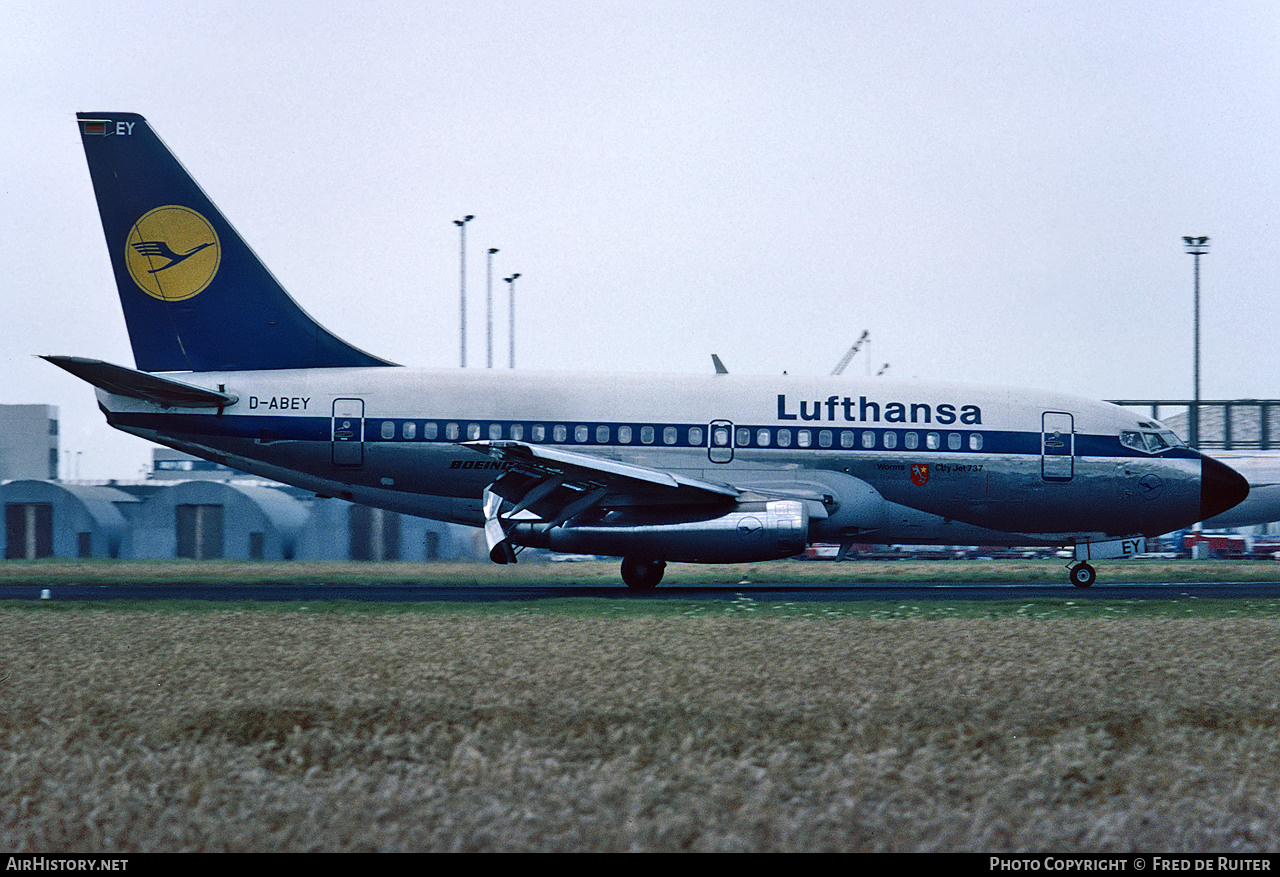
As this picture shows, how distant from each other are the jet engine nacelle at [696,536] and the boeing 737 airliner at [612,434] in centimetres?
5

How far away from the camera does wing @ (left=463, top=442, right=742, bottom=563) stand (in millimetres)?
23016

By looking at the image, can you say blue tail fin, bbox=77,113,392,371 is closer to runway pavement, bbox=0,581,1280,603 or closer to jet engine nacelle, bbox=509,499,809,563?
runway pavement, bbox=0,581,1280,603

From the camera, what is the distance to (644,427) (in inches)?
993

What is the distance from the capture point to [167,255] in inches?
1020

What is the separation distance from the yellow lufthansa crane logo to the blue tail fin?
0.02 m

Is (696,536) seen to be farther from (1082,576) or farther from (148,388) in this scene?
(148,388)

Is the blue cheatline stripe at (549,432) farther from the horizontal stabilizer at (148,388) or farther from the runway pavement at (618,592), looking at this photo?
the runway pavement at (618,592)

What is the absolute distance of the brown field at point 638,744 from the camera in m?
5.70

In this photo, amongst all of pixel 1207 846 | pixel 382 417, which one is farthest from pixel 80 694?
pixel 382 417

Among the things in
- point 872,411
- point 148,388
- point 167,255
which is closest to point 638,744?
point 872,411

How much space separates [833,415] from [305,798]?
20.6 m

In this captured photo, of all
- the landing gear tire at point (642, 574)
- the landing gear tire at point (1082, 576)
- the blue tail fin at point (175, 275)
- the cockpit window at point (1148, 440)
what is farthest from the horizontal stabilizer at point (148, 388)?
the cockpit window at point (1148, 440)

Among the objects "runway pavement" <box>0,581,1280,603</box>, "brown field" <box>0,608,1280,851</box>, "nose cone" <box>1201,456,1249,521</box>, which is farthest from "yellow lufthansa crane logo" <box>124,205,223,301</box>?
"nose cone" <box>1201,456,1249,521</box>

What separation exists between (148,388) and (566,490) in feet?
30.2
